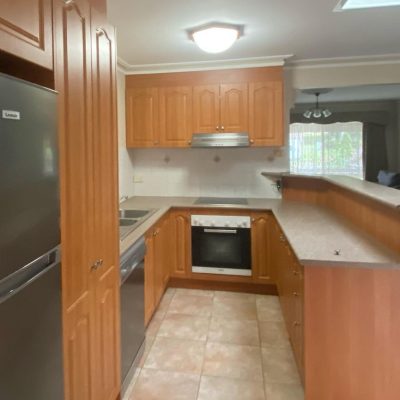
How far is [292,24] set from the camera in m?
2.60

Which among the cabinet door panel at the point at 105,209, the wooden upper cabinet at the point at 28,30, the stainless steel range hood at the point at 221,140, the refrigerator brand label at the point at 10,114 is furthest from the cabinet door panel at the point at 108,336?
the stainless steel range hood at the point at 221,140

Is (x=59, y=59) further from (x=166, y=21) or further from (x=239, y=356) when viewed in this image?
(x=239, y=356)

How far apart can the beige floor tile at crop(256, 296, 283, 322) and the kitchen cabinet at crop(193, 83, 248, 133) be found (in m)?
1.72

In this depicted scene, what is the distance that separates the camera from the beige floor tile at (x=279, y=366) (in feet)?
7.22

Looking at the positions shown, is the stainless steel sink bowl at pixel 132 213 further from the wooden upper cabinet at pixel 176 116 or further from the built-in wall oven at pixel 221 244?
the wooden upper cabinet at pixel 176 116

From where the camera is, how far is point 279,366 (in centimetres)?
232

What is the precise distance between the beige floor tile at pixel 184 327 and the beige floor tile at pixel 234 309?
186 millimetres

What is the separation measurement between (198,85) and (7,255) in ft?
10.2

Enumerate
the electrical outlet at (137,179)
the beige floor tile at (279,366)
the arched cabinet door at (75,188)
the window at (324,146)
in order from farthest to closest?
the window at (324,146), the electrical outlet at (137,179), the beige floor tile at (279,366), the arched cabinet door at (75,188)

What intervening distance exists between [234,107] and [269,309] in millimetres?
2036

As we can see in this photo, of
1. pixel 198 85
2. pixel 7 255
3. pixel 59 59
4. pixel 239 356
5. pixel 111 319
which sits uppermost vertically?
pixel 198 85

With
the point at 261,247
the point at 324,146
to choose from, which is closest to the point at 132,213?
the point at 261,247

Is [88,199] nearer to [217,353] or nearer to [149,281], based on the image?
[149,281]

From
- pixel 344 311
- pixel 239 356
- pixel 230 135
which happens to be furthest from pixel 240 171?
pixel 344 311
